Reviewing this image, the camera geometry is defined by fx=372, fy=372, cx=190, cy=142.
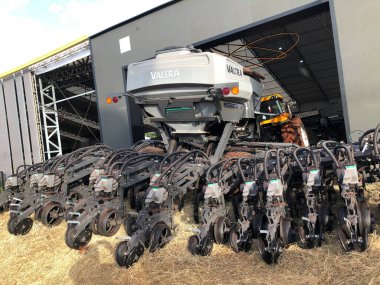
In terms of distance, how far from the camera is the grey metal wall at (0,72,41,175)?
39.0 feet

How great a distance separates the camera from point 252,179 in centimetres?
350

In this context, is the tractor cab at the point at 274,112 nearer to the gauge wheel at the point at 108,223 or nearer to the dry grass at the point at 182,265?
the dry grass at the point at 182,265

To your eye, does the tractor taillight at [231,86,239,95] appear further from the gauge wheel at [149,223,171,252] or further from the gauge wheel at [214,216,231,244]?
the gauge wheel at [149,223,171,252]

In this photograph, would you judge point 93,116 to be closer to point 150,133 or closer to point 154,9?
point 150,133

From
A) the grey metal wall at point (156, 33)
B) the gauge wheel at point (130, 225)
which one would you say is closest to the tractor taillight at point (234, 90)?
the gauge wheel at point (130, 225)

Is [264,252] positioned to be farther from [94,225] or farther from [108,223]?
[94,225]

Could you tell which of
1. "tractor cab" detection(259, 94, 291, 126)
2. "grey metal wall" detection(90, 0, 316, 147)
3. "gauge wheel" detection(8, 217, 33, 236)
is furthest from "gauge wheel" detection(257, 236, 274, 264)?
"tractor cab" detection(259, 94, 291, 126)

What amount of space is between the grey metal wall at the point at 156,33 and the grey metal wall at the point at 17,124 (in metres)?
3.53

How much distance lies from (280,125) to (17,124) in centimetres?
909

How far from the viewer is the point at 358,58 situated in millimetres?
5746

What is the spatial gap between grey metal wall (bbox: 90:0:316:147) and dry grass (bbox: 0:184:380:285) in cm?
261

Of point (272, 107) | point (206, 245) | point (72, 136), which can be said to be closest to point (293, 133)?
point (272, 107)

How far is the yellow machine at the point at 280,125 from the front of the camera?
21.5ft

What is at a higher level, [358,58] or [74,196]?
[358,58]
